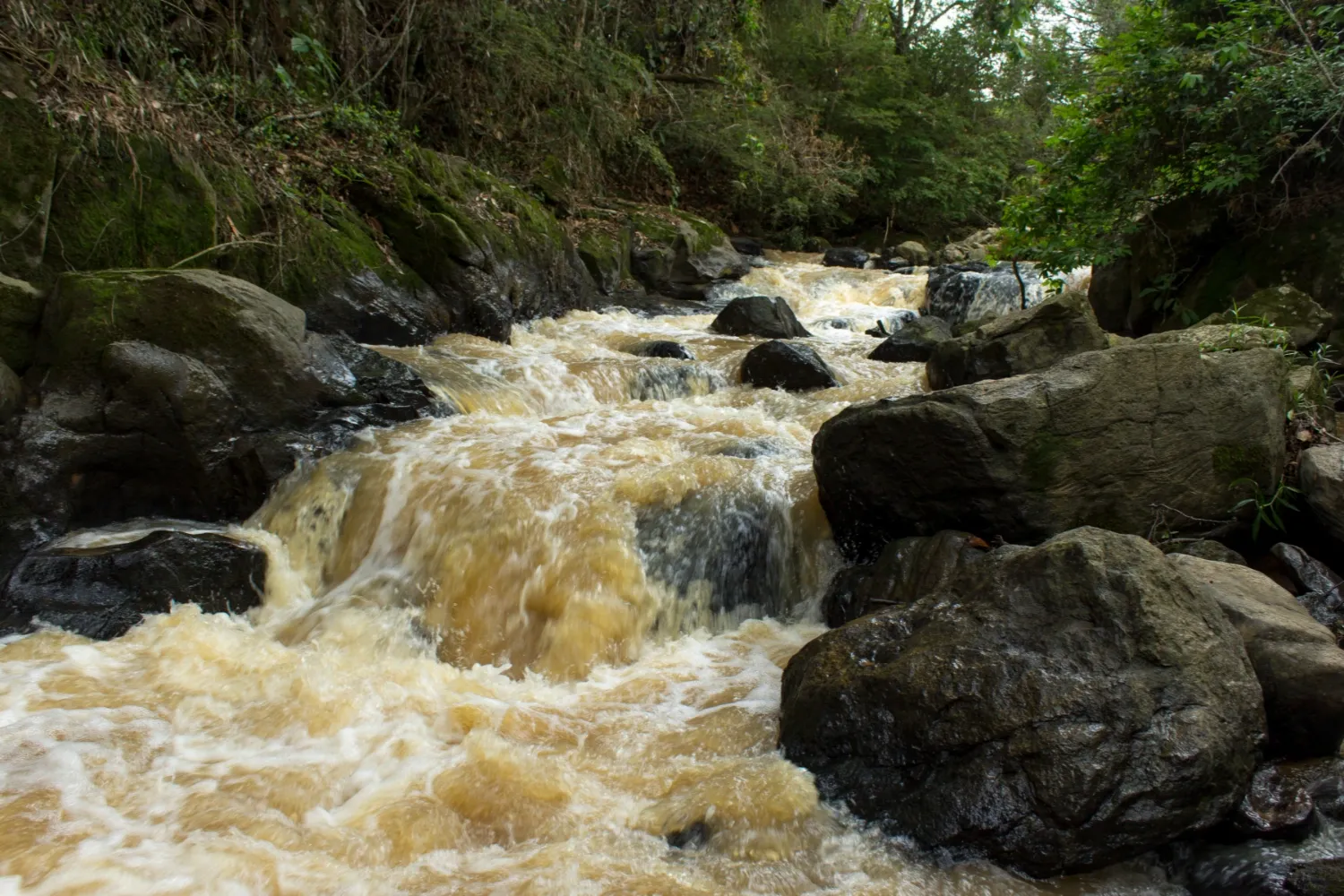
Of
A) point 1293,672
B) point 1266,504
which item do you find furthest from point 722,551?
point 1266,504

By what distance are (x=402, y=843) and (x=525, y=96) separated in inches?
428

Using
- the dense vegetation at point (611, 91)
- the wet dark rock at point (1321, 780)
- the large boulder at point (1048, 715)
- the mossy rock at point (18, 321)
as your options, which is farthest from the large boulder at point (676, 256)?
the wet dark rock at point (1321, 780)

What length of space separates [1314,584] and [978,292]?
367 inches

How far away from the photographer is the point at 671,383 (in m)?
8.12

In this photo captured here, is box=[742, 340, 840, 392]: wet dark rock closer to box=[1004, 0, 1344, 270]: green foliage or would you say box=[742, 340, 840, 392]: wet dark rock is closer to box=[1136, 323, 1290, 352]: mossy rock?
box=[1004, 0, 1344, 270]: green foliage

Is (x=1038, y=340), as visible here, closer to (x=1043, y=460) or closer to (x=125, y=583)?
(x=1043, y=460)

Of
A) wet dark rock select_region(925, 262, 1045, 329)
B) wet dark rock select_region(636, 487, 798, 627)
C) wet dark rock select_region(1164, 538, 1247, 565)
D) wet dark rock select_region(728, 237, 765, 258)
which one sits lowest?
wet dark rock select_region(636, 487, 798, 627)

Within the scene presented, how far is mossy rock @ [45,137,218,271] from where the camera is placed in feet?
19.3

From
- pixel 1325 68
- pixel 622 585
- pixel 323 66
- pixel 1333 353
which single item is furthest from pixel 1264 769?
pixel 323 66

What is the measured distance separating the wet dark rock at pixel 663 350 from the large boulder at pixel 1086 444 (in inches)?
178

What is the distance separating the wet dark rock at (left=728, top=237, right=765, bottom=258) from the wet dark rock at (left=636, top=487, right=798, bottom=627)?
13.1 meters

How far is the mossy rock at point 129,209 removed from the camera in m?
5.88

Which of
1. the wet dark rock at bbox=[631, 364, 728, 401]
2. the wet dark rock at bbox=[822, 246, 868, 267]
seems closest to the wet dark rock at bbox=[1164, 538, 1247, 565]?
the wet dark rock at bbox=[631, 364, 728, 401]

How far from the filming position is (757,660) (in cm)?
434
